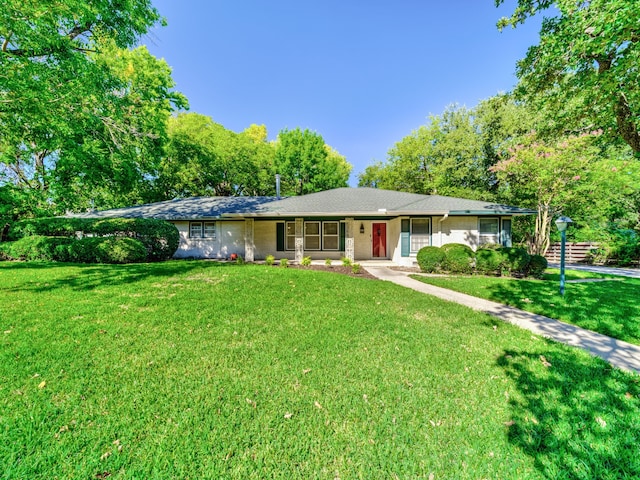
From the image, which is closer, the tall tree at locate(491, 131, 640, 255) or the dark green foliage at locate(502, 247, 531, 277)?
the dark green foliage at locate(502, 247, 531, 277)

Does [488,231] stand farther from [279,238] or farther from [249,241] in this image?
[249,241]

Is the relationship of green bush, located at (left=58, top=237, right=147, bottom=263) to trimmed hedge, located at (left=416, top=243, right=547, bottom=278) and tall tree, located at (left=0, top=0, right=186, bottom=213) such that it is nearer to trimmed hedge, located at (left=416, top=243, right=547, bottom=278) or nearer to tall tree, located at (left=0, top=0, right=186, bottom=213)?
tall tree, located at (left=0, top=0, right=186, bottom=213)

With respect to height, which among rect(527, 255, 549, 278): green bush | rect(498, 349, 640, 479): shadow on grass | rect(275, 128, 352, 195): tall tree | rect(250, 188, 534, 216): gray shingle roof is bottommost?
rect(498, 349, 640, 479): shadow on grass

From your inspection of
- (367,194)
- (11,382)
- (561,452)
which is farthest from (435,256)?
(11,382)

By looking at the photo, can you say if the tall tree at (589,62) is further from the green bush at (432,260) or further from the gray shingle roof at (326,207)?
the green bush at (432,260)

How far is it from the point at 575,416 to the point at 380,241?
12.3m

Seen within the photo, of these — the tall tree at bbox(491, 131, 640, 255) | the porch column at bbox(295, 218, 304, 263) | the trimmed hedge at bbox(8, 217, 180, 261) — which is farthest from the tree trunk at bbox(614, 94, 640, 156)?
the trimmed hedge at bbox(8, 217, 180, 261)

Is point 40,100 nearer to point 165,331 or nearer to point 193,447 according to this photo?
point 165,331

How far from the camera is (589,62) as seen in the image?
6.82 metres

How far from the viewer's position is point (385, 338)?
3924 millimetres

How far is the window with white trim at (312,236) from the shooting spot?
46.9ft

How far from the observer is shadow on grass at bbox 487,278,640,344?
462 centimetres

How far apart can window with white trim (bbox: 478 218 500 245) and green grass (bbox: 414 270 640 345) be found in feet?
10.8

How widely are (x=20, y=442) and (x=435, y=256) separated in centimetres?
1049
